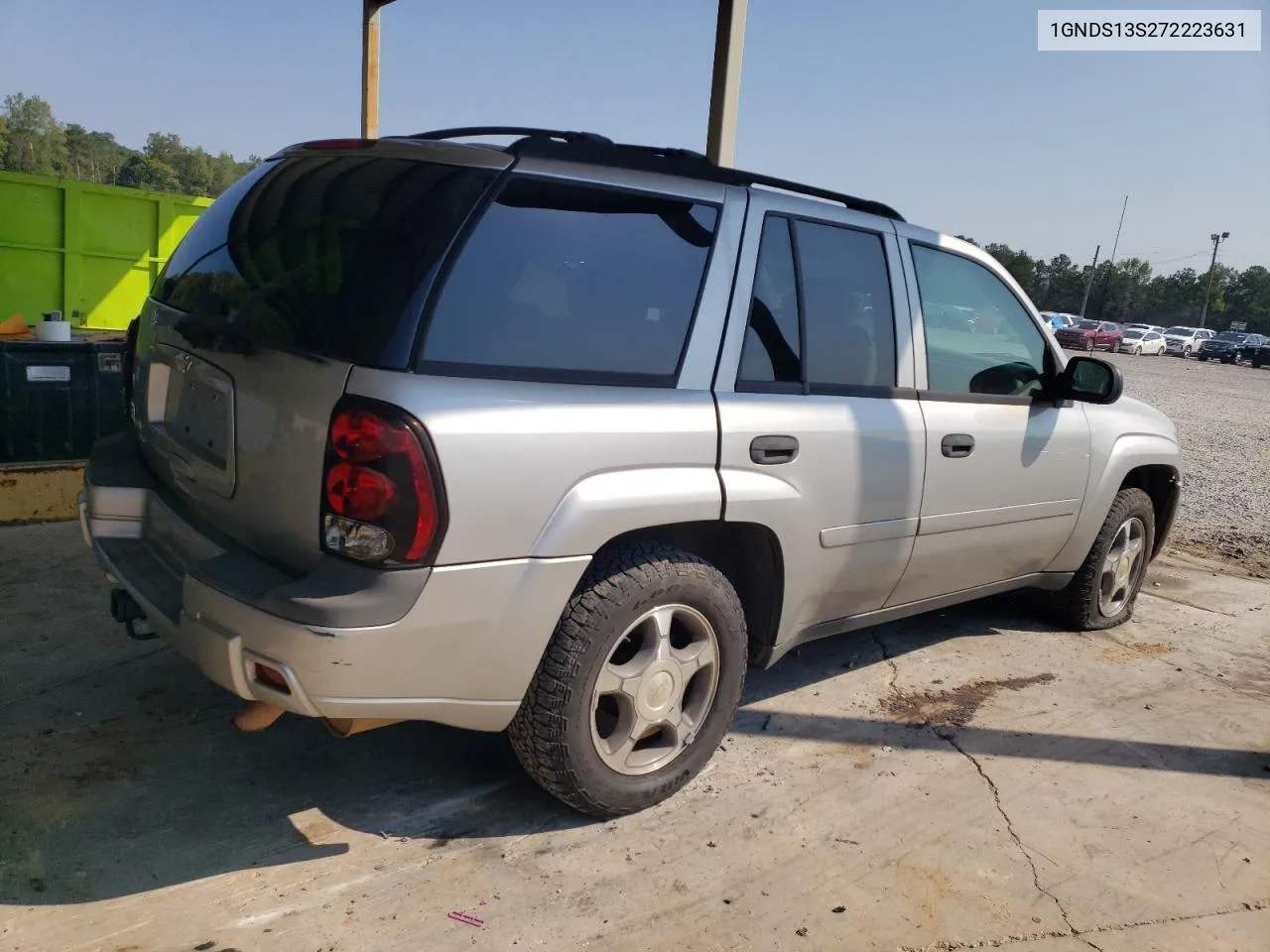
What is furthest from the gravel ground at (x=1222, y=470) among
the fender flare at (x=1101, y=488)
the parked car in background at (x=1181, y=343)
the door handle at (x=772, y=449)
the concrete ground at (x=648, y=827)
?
the parked car in background at (x=1181, y=343)

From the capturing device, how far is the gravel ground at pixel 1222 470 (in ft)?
24.8

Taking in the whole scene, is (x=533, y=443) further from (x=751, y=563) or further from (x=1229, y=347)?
(x=1229, y=347)

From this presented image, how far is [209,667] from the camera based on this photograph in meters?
2.46

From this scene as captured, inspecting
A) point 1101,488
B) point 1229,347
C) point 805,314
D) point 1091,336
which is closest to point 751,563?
point 805,314

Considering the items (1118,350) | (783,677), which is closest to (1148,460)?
(783,677)

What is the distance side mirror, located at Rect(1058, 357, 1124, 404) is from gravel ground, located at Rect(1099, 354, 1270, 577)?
3.46 meters

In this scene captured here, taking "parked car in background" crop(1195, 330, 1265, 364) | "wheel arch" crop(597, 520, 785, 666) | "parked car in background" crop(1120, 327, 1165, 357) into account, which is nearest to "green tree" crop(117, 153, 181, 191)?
"parked car in background" crop(1120, 327, 1165, 357)

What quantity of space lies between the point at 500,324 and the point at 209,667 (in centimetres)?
110

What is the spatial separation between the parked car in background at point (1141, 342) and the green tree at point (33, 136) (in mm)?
55851

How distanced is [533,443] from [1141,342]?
49.7m

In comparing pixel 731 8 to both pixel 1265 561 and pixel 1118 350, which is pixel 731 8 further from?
pixel 1118 350

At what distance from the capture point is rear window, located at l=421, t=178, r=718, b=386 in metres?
2.47

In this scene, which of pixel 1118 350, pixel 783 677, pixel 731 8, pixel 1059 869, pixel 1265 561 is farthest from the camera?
pixel 1118 350

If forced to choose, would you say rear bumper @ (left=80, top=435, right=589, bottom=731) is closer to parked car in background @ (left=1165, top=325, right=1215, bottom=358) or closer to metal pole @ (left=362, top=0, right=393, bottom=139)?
metal pole @ (left=362, top=0, right=393, bottom=139)
